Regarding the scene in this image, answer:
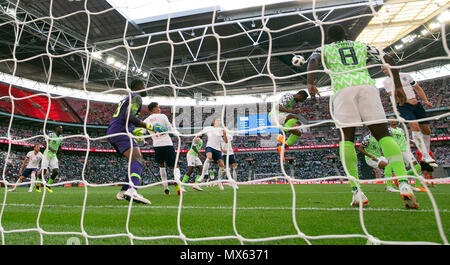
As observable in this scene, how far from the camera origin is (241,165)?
2753 centimetres

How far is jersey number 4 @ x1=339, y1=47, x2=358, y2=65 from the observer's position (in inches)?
107

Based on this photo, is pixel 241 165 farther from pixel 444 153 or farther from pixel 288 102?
pixel 288 102

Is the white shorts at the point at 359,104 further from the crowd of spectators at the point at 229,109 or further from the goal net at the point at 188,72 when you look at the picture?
the crowd of spectators at the point at 229,109

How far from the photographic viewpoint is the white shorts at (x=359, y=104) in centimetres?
258

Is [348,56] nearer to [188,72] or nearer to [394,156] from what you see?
[394,156]

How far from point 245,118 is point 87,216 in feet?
76.4

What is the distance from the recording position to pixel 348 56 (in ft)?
8.96

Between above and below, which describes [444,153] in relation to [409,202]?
above

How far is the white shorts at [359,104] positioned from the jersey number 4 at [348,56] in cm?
29

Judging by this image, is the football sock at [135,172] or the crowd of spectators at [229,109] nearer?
the football sock at [135,172]

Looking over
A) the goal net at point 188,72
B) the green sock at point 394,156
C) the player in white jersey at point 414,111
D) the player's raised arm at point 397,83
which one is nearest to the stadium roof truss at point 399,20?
the goal net at point 188,72
